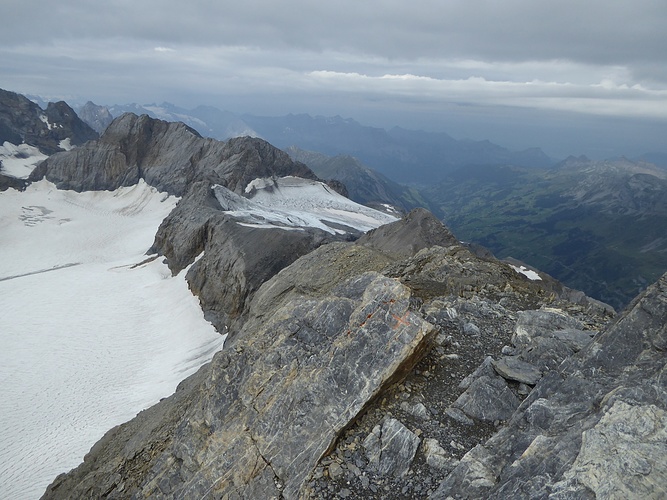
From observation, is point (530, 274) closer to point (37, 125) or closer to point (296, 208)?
point (296, 208)

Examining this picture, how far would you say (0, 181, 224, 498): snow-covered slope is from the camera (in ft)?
90.7

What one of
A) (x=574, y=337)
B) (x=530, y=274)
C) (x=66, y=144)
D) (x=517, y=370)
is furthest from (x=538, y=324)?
(x=66, y=144)

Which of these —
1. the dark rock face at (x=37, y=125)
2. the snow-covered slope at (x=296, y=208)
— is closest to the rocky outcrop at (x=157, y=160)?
the snow-covered slope at (x=296, y=208)

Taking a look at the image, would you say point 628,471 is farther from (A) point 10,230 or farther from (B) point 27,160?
(B) point 27,160

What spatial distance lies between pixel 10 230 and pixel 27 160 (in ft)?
182

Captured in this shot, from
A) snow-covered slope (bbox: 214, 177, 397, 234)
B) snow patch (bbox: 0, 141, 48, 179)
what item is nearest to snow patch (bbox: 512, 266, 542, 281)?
snow-covered slope (bbox: 214, 177, 397, 234)

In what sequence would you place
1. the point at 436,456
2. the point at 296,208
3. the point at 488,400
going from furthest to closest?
1. the point at 296,208
2. the point at 488,400
3. the point at 436,456

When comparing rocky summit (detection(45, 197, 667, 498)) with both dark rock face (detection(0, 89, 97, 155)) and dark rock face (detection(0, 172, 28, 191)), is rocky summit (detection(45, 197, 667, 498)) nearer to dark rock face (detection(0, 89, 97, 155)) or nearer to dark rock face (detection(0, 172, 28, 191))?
dark rock face (detection(0, 172, 28, 191))

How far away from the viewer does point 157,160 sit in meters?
103

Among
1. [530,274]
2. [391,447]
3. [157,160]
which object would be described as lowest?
[157,160]

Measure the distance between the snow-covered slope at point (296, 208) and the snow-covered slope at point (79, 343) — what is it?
14696 millimetres

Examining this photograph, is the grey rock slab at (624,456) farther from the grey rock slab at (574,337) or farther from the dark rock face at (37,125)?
the dark rock face at (37,125)

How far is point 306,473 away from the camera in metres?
11.6

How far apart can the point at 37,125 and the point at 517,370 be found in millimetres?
164801
